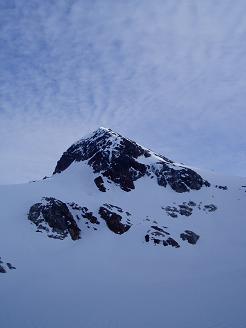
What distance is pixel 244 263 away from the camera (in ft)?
181

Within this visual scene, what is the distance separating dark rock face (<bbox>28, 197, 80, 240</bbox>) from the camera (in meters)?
55.9

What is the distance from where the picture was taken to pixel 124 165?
262ft

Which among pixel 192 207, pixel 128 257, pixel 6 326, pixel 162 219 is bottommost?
pixel 6 326

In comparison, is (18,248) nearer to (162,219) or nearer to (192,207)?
(162,219)

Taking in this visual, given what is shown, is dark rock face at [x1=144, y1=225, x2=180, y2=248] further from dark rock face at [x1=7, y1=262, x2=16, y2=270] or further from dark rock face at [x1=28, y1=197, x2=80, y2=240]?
dark rock face at [x1=7, y1=262, x2=16, y2=270]

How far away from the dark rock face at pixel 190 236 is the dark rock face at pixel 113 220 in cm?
863

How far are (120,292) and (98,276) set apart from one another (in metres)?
6.18

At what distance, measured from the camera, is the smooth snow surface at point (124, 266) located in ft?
104

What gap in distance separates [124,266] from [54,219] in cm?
1292

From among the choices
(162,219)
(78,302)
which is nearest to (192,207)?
(162,219)

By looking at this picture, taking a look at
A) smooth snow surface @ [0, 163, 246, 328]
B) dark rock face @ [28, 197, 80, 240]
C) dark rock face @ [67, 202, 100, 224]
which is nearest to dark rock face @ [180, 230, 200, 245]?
smooth snow surface @ [0, 163, 246, 328]

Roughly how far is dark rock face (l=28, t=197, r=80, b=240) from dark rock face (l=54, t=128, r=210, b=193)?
14.1 m

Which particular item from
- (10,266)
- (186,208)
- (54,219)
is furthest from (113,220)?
(10,266)

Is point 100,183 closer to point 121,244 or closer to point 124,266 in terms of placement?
point 121,244
